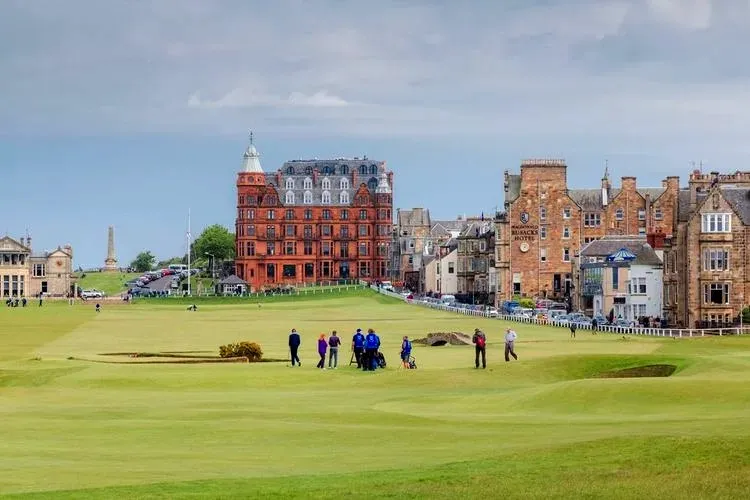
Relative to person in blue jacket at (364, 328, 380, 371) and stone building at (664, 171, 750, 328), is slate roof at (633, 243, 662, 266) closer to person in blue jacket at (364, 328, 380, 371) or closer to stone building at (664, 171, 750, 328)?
stone building at (664, 171, 750, 328)

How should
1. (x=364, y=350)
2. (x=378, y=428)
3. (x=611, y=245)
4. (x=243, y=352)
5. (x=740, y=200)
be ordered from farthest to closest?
(x=611, y=245) < (x=740, y=200) < (x=243, y=352) < (x=364, y=350) < (x=378, y=428)

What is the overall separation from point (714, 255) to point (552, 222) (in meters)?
50.2

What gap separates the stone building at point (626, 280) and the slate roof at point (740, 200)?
1397 cm

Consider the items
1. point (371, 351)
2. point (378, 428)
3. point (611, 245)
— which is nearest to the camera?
point (378, 428)

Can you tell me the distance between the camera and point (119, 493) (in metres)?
25.2

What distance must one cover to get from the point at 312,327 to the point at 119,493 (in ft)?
321

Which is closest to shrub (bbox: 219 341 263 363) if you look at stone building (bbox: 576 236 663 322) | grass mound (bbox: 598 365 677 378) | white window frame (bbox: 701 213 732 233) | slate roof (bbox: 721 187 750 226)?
grass mound (bbox: 598 365 677 378)

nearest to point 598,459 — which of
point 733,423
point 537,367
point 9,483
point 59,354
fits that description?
point 733,423

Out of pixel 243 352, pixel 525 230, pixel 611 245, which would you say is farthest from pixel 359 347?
pixel 525 230

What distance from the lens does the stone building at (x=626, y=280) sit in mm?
130750

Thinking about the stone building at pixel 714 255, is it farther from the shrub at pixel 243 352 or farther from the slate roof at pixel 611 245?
the shrub at pixel 243 352

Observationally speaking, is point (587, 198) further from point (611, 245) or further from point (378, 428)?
point (378, 428)

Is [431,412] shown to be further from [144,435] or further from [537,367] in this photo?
[537,367]

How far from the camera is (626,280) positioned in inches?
5212
